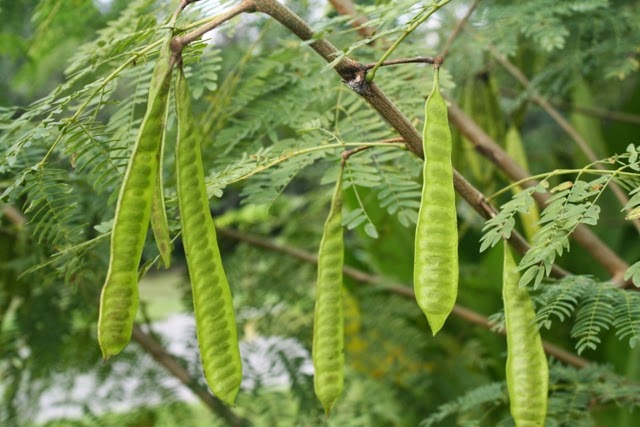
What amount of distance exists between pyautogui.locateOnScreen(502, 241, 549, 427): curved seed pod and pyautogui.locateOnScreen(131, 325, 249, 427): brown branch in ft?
2.48

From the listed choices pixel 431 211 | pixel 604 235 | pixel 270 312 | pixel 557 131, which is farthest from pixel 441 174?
pixel 557 131

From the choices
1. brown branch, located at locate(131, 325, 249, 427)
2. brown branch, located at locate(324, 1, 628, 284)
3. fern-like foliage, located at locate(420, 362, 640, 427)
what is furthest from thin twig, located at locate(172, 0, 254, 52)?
brown branch, located at locate(131, 325, 249, 427)

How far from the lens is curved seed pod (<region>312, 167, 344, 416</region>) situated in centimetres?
70

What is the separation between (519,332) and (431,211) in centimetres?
18

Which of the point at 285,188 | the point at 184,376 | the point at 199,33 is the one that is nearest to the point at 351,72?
the point at 199,33

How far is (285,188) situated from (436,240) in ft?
2.38

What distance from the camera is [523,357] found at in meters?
0.67

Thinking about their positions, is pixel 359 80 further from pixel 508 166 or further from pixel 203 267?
pixel 508 166

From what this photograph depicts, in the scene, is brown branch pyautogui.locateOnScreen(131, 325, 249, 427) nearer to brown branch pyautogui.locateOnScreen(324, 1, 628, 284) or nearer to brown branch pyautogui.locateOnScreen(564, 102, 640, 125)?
brown branch pyautogui.locateOnScreen(324, 1, 628, 284)

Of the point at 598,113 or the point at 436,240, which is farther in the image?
the point at 598,113

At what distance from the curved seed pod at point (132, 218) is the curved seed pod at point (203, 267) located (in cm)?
2

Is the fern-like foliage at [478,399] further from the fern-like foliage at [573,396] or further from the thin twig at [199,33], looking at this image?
the thin twig at [199,33]

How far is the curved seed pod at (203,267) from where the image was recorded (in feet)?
1.75

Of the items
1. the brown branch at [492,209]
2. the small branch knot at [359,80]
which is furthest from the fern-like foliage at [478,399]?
the small branch knot at [359,80]
